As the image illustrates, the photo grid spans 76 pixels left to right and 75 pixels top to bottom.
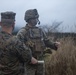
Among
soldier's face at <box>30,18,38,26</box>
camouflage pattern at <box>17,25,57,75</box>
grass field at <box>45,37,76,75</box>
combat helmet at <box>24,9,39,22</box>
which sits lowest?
grass field at <box>45,37,76,75</box>

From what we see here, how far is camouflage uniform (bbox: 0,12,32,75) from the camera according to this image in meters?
4.37

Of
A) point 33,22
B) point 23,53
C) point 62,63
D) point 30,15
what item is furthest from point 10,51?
point 62,63

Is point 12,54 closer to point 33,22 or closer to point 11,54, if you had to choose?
point 11,54

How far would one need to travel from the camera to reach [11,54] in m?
4.41

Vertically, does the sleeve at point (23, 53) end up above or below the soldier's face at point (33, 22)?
below

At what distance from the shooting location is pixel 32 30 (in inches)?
253

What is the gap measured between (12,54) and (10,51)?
0.05 metres

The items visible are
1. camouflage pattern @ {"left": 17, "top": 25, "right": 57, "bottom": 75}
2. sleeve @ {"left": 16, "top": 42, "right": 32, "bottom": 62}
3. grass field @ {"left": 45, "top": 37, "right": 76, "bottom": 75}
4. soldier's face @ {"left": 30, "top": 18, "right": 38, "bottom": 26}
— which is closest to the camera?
sleeve @ {"left": 16, "top": 42, "right": 32, "bottom": 62}

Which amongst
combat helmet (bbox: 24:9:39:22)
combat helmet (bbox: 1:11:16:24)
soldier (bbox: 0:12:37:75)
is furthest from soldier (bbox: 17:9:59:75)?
soldier (bbox: 0:12:37:75)

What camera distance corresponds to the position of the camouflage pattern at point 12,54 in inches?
172

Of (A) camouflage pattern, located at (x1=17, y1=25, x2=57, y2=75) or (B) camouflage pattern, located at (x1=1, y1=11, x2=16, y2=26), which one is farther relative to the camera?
(A) camouflage pattern, located at (x1=17, y1=25, x2=57, y2=75)

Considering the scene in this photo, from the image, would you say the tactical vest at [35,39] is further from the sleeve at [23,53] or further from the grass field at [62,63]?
the sleeve at [23,53]

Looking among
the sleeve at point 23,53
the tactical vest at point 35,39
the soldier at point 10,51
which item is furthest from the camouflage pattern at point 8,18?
the tactical vest at point 35,39

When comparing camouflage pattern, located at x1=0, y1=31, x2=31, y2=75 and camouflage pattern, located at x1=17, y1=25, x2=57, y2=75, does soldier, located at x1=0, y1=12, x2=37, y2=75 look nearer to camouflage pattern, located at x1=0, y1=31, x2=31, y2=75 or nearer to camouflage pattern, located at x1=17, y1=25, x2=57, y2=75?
camouflage pattern, located at x1=0, y1=31, x2=31, y2=75
